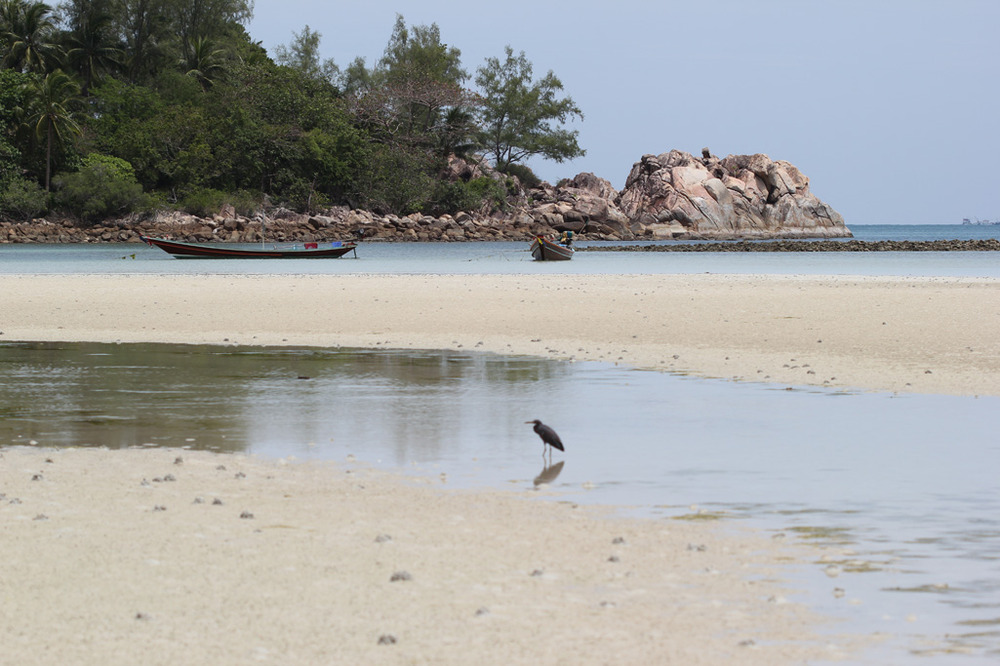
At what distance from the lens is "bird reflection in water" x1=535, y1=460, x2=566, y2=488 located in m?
7.95

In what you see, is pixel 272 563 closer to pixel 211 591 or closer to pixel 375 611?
pixel 211 591

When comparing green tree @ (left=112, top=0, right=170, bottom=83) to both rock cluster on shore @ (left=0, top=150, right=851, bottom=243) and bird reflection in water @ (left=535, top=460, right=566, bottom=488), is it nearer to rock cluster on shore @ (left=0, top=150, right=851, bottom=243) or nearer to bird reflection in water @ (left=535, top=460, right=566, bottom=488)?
rock cluster on shore @ (left=0, top=150, right=851, bottom=243)

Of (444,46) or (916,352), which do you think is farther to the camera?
(444,46)

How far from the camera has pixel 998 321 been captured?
19562mm

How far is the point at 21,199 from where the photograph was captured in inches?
3152

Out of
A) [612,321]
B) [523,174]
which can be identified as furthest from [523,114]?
[612,321]

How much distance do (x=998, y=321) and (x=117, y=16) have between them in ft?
303

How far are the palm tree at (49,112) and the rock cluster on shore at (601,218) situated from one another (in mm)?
6227

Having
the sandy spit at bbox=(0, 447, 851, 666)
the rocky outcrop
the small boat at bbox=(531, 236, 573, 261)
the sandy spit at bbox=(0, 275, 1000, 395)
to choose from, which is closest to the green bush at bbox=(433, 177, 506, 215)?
the rocky outcrop

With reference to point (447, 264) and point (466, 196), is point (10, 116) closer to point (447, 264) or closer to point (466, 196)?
point (466, 196)

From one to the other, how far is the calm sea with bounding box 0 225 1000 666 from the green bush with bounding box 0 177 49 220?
6989 cm

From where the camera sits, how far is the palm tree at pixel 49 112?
78875 mm

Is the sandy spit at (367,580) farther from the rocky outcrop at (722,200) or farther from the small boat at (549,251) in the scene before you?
the rocky outcrop at (722,200)

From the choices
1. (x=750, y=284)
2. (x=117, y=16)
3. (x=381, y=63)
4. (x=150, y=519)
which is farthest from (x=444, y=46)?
(x=150, y=519)
